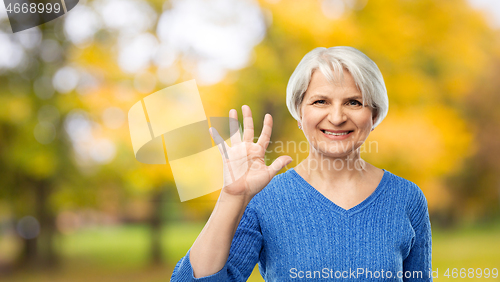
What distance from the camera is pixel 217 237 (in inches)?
48.7

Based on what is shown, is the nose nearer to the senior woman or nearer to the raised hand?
the senior woman

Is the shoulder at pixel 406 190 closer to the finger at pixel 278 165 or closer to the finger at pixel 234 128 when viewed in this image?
the finger at pixel 278 165

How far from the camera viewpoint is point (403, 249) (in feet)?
5.15

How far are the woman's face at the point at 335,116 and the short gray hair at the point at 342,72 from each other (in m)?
0.02

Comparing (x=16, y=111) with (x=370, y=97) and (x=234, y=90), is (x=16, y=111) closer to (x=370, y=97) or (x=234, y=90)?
(x=234, y=90)

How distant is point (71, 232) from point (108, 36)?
21.1 feet

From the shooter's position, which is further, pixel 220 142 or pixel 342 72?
pixel 342 72

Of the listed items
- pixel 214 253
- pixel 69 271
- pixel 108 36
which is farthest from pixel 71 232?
pixel 214 253

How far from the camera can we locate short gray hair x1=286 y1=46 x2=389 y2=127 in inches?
57.0

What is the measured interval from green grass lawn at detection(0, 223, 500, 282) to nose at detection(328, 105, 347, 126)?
20.3ft

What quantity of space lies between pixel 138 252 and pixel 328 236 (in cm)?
953

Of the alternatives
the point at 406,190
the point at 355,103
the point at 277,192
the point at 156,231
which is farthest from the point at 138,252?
the point at 355,103

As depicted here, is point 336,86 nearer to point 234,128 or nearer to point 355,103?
point 355,103

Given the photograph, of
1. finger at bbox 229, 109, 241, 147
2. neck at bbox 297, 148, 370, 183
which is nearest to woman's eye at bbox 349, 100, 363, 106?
neck at bbox 297, 148, 370, 183
